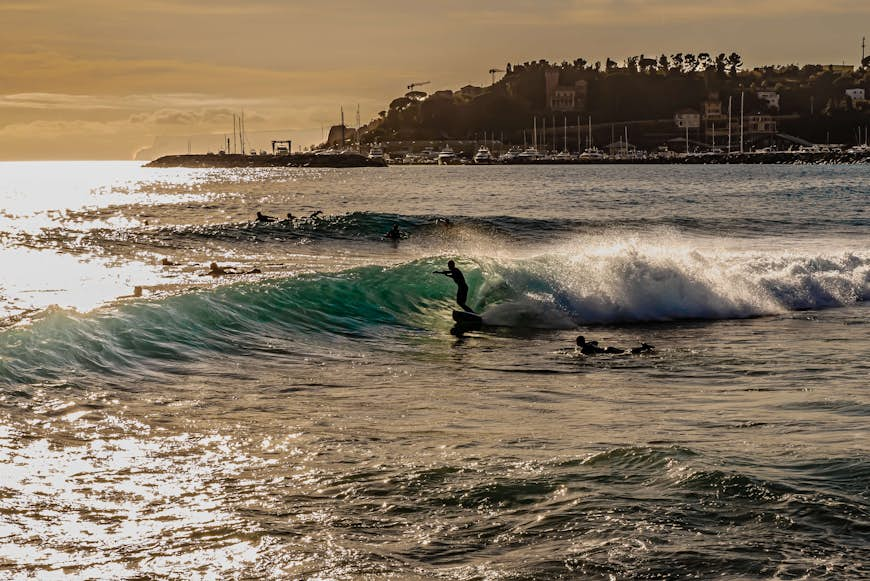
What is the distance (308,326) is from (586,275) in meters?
7.82

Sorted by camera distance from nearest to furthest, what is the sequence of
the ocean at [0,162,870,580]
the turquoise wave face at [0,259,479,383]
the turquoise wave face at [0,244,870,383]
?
1. the ocean at [0,162,870,580]
2. the turquoise wave face at [0,259,479,383]
3. the turquoise wave face at [0,244,870,383]

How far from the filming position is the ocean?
29.0 feet

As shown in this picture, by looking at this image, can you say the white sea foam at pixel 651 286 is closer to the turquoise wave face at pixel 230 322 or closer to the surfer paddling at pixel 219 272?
the turquoise wave face at pixel 230 322

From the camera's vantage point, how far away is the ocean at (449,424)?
884cm

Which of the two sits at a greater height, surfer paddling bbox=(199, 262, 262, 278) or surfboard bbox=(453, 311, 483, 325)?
surfer paddling bbox=(199, 262, 262, 278)

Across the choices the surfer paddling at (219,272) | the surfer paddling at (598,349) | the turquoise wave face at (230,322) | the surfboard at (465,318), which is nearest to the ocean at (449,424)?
the turquoise wave face at (230,322)

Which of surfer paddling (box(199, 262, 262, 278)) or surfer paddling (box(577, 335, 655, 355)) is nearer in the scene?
surfer paddling (box(577, 335, 655, 355))

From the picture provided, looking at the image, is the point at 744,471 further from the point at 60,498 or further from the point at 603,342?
the point at 603,342

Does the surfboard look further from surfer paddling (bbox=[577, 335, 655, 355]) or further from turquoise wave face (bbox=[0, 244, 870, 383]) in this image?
surfer paddling (bbox=[577, 335, 655, 355])

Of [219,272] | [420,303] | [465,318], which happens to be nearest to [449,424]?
[465,318]

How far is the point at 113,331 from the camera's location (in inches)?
714

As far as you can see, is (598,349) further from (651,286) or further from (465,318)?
(651,286)

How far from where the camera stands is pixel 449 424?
12875 millimetres

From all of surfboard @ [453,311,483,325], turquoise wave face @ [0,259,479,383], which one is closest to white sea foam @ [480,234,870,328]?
surfboard @ [453,311,483,325]
